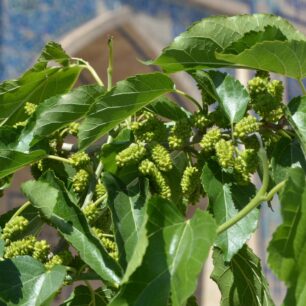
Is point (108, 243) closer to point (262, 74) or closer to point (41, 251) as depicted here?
point (41, 251)

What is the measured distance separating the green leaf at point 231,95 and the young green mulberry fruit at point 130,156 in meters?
0.07

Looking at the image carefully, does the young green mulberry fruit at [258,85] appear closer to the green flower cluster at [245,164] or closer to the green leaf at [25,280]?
the green flower cluster at [245,164]

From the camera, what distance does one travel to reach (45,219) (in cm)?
67

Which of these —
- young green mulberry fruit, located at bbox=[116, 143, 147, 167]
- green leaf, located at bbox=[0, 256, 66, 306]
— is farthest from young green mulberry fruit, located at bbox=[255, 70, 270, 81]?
green leaf, located at bbox=[0, 256, 66, 306]

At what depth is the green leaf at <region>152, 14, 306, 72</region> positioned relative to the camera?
0.65 metres

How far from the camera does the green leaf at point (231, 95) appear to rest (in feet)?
2.07

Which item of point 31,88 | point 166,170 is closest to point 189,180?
point 166,170

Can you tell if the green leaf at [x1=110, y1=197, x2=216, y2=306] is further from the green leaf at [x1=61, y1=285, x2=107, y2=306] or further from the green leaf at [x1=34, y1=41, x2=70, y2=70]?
the green leaf at [x1=34, y1=41, x2=70, y2=70]

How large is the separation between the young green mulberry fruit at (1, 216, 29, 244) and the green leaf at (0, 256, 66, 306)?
4cm

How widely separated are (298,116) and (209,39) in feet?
0.33

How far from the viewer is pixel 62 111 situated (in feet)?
2.22

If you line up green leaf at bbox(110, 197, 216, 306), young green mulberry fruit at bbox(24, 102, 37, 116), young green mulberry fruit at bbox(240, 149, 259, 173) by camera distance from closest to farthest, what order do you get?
green leaf at bbox(110, 197, 216, 306) < young green mulberry fruit at bbox(240, 149, 259, 173) < young green mulberry fruit at bbox(24, 102, 37, 116)

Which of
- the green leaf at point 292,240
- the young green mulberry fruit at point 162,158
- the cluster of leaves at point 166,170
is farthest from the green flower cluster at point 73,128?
the green leaf at point 292,240

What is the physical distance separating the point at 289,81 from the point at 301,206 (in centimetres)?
331
